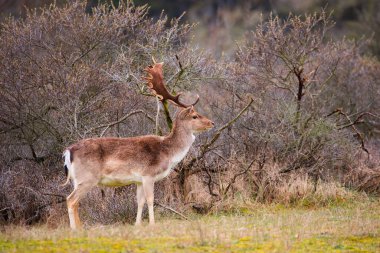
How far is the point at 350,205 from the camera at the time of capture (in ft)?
53.2

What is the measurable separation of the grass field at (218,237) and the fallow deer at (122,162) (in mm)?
842

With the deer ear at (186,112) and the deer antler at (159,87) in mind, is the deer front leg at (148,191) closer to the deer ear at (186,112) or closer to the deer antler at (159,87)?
the deer ear at (186,112)

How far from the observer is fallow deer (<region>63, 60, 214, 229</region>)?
13.3 m

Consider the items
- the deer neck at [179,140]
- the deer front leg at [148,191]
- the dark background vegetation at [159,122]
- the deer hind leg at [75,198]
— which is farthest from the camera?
the dark background vegetation at [159,122]

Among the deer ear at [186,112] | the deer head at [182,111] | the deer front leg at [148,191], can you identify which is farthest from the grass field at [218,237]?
the deer ear at [186,112]

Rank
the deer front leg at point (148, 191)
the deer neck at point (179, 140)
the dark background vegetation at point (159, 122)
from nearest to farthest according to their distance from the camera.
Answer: the deer front leg at point (148, 191)
the deer neck at point (179, 140)
the dark background vegetation at point (159, 122)

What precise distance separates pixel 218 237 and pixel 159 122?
670 centimetres

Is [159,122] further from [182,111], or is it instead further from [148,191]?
[148,191]

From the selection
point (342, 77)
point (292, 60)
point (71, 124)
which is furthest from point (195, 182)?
point (342, 77)

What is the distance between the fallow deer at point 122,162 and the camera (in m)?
13.3

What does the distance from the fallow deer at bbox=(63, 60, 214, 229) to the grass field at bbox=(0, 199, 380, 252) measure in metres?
0.84

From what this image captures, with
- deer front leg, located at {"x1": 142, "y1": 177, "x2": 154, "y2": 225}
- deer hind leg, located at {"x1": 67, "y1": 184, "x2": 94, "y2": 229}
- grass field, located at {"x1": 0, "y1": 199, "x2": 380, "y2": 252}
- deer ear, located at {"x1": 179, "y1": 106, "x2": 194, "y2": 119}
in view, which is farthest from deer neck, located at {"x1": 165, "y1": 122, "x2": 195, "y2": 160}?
deer hind leg, located at {"x1": 67, "y1": 184, "x2": 94, "y2": 229}

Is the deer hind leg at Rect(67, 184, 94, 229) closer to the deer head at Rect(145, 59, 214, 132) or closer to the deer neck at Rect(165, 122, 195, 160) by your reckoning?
the deer neck at Rect(165, 122, 195, 160)

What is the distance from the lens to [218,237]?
1101cm
